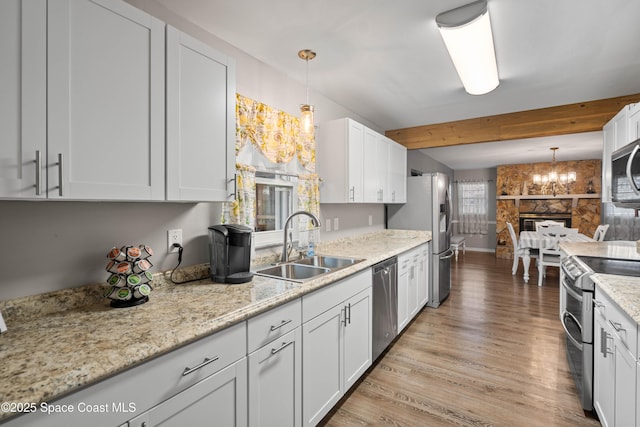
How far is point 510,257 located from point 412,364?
21.0ft

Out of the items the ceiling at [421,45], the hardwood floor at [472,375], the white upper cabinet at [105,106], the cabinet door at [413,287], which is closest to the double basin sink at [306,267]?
the white upper cabinet at [105,106]

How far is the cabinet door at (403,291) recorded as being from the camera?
2.93 meters

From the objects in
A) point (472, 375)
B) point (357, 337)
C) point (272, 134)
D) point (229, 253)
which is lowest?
point (472, 375)

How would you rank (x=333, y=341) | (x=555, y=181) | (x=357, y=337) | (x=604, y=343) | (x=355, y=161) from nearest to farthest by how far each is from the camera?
(x=604, y=343) < (x=333, y=341) < (x=357, y=337) < (x=355, y=161) < (x=555, y=181)

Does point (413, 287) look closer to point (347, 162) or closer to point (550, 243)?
point (347, 162)

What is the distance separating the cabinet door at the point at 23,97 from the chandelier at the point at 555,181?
873 centimetres

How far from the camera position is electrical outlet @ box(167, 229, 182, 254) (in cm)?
172

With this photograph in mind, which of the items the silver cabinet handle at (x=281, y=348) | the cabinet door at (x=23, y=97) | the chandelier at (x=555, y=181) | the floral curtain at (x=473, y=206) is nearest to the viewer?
the cabinet door at (x=23, y=97)

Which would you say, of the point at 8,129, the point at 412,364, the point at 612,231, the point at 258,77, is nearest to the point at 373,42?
the point at 258,77

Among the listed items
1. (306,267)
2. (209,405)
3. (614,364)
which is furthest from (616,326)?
(209,405)

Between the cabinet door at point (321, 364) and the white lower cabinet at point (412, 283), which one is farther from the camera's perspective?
the white lower cabinet at point (412, 283)

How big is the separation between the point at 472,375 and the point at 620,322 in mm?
1214

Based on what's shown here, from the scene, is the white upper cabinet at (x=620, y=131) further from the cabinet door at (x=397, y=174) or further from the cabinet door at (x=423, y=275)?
the cabinet door at (x=397, y=174)

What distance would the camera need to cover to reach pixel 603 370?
5.59 feet
